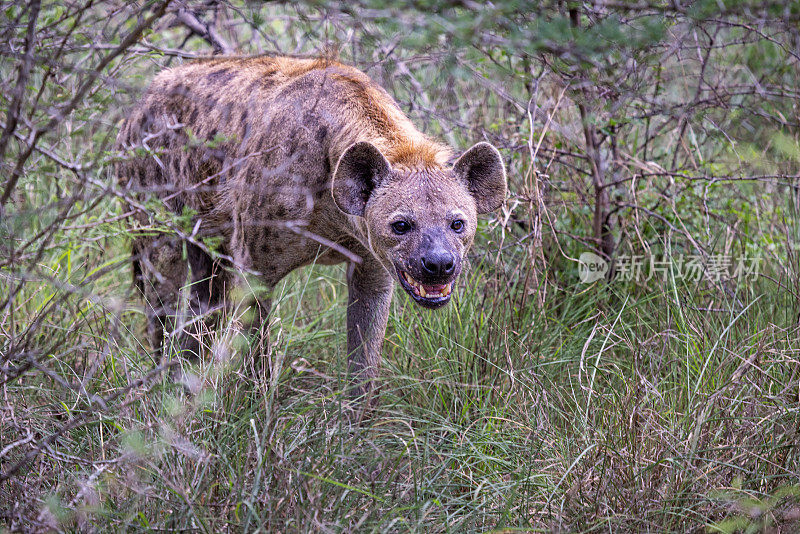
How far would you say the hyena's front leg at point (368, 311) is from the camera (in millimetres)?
3559

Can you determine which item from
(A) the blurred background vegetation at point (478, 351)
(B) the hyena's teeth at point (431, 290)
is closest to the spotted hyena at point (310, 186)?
(B) the hyena's teeth at point (431, 290)

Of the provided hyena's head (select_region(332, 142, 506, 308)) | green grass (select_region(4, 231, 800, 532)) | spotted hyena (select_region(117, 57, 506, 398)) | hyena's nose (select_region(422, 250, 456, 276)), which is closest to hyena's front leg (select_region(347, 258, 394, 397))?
spotted hyena (select_region(117, 57, 506, 398))

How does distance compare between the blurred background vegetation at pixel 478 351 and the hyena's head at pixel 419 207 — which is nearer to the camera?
the blurred background vegetation at pixel 478 351

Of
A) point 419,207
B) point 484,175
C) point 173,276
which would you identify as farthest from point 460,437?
point 173,276

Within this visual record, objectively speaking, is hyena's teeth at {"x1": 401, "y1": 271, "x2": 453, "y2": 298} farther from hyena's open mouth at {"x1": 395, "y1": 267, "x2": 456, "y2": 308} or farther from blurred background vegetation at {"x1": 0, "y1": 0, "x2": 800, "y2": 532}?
blurred background vegetation at {"x1": 0, "y1": 0, "x2": 800, "y2": 532}

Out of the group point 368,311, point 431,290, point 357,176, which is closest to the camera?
point 431,290

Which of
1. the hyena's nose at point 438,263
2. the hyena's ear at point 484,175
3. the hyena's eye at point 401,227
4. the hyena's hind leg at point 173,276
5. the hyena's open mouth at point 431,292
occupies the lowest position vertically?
the hyena's hind leg at point 173,276

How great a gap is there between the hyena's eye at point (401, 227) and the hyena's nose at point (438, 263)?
0.58 feet

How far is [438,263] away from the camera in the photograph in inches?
112

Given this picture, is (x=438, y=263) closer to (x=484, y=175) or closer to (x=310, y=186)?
(x=484, y=175)

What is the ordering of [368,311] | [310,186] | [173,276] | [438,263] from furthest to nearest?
[173,276], [368,311], [310,186], [438,263]

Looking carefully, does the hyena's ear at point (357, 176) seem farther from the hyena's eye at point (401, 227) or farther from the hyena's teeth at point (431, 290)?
the hyena's teeth at point (431, 290)

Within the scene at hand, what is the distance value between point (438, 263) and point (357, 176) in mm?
504

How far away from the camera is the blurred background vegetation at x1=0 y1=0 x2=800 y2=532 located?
2.29m
